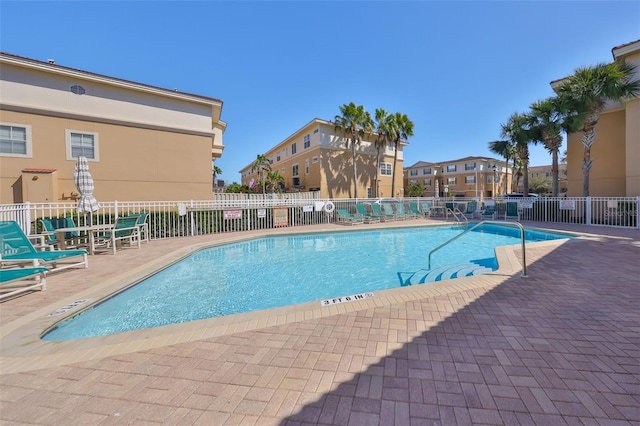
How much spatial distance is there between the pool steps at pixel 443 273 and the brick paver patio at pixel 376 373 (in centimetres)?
243

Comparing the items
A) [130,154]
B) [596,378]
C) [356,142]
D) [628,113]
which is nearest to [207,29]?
[130,154]

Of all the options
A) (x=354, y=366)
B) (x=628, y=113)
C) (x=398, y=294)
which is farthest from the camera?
(x=628, y=113)

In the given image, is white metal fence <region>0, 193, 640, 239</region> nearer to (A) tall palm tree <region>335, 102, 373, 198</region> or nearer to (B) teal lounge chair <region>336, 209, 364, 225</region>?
(B) teal lounge chair <region>336, 209, 364, 225</region>

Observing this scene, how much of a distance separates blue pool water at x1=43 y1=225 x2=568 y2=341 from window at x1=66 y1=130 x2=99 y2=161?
9.33 m

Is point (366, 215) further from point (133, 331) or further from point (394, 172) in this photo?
point (133, 331)

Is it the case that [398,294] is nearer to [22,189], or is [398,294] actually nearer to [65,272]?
[65,272]

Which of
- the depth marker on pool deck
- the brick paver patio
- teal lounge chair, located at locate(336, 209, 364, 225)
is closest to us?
the brick paver patio

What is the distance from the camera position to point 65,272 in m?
5.37

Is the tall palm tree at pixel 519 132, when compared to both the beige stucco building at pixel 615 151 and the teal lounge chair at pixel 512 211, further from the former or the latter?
the teal lounge chair at pixel 512 211

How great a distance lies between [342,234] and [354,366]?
9.69 m

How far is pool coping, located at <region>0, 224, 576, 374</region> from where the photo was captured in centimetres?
255

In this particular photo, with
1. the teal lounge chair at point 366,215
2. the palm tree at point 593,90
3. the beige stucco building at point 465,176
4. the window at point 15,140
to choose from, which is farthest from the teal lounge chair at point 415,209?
the beige stucco building at point 465,176

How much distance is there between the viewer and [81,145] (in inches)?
484

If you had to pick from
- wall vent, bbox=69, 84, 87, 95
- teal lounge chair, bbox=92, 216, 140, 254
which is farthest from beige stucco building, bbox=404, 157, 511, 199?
wall vent, bbox=69, 84, 87, 95
